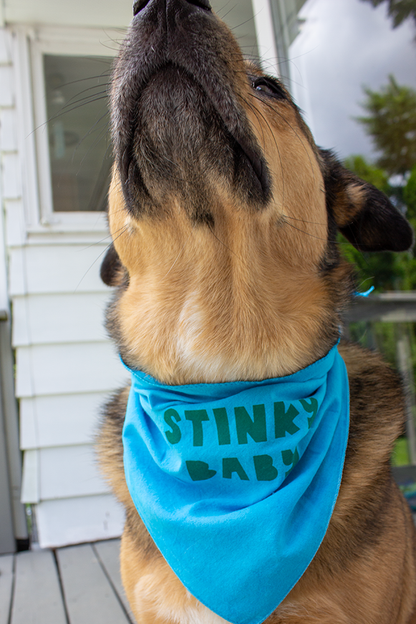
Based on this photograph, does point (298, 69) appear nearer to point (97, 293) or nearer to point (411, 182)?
point (411, 182)

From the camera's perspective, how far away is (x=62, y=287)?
3.32m

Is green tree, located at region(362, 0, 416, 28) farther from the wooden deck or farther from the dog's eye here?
the wooden deck

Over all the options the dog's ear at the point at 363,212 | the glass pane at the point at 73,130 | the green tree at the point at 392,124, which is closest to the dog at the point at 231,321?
the dog's ear at the point at 363,212

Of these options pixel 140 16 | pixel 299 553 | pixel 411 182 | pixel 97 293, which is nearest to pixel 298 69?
pixel 411 182

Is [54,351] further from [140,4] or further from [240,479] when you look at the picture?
[140,4]

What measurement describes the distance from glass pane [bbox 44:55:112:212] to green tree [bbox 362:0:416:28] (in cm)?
207

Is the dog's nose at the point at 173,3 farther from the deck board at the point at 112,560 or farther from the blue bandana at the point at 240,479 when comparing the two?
the deck board at the point at 112,560

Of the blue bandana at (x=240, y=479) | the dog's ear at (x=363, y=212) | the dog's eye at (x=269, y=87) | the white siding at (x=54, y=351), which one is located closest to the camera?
the blue bandana at (x=240, y=479)

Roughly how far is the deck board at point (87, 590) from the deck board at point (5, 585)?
0.27m

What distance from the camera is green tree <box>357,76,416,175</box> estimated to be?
334 cm

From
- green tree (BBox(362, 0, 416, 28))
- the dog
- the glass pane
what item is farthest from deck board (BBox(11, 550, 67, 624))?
green tree (BBox(362, 0, 416, 28))

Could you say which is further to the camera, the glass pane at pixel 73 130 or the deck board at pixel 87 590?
the glass pane at pixel 73 130

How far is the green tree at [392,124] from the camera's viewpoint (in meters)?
3.34

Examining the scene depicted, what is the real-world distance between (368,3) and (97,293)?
113 inches
